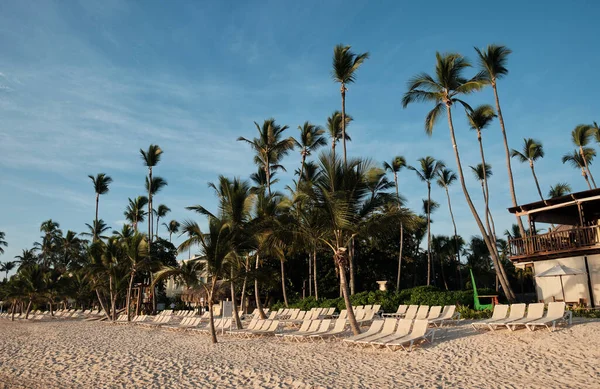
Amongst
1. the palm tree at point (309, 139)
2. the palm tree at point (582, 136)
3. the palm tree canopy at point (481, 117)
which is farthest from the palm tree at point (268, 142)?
the palm tree at point (582, 136)

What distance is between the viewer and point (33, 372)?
1016cm

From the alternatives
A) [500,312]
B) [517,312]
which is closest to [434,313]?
[500,312]

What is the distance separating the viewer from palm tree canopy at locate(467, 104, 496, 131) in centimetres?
2356

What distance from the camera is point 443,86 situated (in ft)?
61.0

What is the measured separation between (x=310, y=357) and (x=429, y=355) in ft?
8.66

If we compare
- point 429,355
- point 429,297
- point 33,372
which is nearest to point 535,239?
point 429,297

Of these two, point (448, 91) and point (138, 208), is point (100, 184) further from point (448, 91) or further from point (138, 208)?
point (448, 91)

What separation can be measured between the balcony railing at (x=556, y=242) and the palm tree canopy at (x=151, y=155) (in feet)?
86.9

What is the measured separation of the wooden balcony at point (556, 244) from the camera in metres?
16.8

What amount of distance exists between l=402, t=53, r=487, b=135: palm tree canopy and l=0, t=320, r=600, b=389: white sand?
996cm

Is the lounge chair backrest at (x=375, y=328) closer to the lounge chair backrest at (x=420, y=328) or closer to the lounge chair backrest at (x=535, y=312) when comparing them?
the lounge chair backrest at (x=420, y=328)

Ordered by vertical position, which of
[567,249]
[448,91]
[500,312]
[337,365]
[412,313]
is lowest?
[337,365]

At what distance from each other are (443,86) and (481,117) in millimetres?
6454

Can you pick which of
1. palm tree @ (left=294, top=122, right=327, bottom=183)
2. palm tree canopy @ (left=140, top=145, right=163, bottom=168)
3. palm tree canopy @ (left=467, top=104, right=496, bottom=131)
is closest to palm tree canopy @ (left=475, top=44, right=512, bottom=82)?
palm tree canopy @ (left=467, top=104, right=496, bottom=131)
